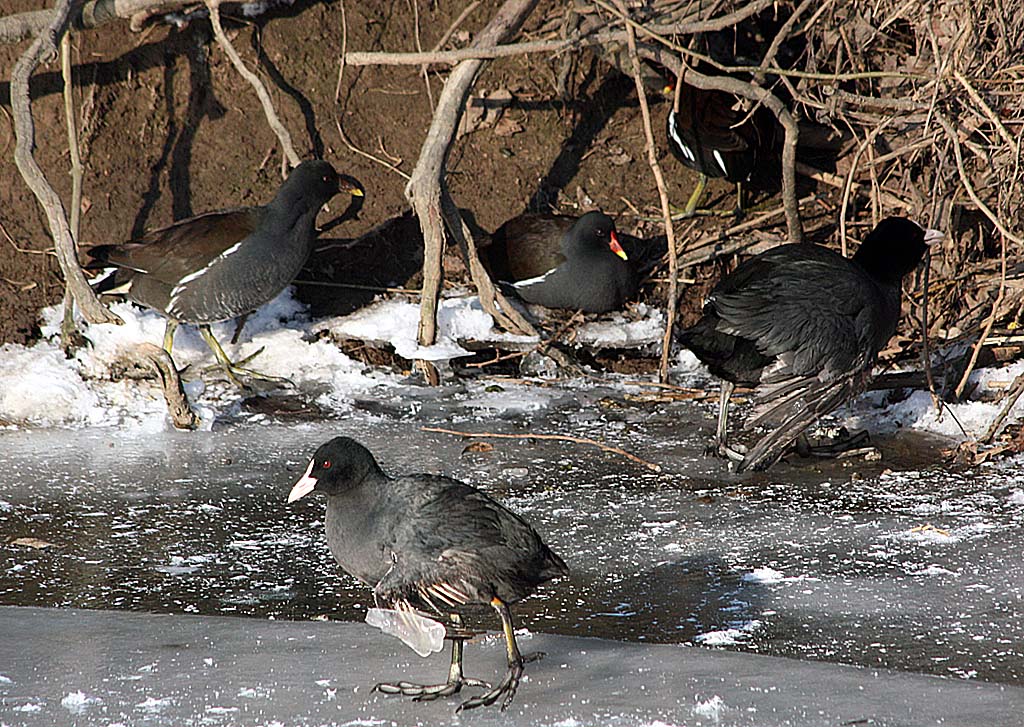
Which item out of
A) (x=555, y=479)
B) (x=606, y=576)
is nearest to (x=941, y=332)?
(x=555, y=479)

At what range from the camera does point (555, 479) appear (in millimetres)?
4570

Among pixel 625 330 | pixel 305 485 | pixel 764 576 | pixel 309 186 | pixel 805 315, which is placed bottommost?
pixel 764 576

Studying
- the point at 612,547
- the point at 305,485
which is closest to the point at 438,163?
the point at 612,547

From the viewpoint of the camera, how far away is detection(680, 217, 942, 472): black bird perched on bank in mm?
4527

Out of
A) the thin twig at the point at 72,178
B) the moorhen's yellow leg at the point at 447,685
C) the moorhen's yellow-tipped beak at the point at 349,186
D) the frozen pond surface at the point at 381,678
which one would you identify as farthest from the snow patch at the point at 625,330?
the moorhen's yellow leg at the point at 447,685

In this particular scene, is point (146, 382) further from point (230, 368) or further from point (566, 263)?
point (566, 263)

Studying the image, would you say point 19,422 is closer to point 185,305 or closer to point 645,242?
point 185,305

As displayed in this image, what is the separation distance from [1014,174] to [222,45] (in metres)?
3.97

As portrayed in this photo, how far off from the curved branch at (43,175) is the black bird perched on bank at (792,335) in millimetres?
2834

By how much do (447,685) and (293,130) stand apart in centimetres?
479

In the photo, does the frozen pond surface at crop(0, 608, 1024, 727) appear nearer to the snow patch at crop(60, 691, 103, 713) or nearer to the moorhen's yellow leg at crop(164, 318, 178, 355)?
the snow patch at crop(60, 691, 103, 713)

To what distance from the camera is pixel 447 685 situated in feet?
9.36

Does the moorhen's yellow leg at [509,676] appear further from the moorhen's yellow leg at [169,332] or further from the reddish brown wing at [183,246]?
the moorhen's yellow leg at [169,332]

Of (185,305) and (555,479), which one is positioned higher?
(185,305)
